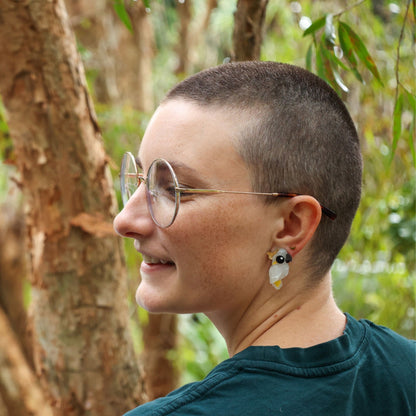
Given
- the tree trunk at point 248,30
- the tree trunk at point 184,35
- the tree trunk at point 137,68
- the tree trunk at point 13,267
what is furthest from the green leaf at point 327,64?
the tree trunk at point 184,35

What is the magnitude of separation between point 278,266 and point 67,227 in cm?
76

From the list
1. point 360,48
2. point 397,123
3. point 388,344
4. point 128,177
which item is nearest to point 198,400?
point 388,344

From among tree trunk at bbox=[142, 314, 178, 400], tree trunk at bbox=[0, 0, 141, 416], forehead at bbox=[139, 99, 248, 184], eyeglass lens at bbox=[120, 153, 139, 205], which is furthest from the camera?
tree trunk at bbox=[142, 314, 178, 400]

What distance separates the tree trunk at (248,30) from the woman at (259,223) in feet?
1.96

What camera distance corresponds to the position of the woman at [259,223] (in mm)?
818

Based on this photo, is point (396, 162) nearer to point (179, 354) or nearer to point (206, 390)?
point (179, 354)

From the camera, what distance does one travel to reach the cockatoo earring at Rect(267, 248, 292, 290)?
835 millimetres

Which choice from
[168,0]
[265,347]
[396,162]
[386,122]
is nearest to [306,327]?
[265,347]

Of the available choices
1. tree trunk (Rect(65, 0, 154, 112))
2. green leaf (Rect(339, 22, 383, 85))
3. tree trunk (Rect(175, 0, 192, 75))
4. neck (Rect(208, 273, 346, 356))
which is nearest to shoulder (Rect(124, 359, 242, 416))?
neck (Rect(208, 273, 346, 356))

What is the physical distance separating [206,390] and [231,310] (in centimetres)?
19

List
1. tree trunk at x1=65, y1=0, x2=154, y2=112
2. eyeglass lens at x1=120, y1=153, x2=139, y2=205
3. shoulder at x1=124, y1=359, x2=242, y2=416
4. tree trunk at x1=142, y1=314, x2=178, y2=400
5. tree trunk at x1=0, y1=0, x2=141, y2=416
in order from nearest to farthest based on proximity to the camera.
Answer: shoulder at x1=124, y1=359, x2=242, y2=416
eyeglass lens at x1=120, y1=153, x2=139, y2=205
tree trunk at x1=0, y1=0, x2=141, y2=416
tree trunk at x1=142, y1=314, x2=178, y2=400
tree trunk at x1=65, y1=0, x2=154, y2=112

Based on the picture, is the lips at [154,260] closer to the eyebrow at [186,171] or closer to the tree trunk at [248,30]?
the eyebrow at [186,171]

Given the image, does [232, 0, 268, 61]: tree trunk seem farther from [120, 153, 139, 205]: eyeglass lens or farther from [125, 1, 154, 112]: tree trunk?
[125, 1, 154, 112]: tree trunk

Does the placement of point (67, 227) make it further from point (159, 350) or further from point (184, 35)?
point (184, 35)
